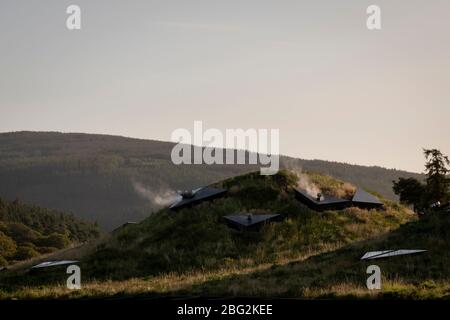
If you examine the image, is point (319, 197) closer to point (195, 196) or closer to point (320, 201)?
point (320, 201)

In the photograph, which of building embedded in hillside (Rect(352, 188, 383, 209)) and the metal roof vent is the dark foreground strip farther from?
building embedded in hillside (Rect(352, 188, 383, 209))

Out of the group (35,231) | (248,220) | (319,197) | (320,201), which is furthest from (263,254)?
(35,231)

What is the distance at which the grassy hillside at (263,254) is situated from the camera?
24.0 m

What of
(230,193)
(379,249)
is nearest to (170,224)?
(230,193)

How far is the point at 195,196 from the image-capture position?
51562mm

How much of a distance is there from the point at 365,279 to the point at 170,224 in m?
25.5

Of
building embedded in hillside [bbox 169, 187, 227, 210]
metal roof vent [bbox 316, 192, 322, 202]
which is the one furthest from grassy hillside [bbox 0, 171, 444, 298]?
metal roof vent [bbox 316, 192, 322, 202]

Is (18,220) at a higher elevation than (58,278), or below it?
below

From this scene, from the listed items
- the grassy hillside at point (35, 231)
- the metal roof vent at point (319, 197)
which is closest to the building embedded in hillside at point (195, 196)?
the metal roof vent at point (319, 197)

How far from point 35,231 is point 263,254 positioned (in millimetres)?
141180
